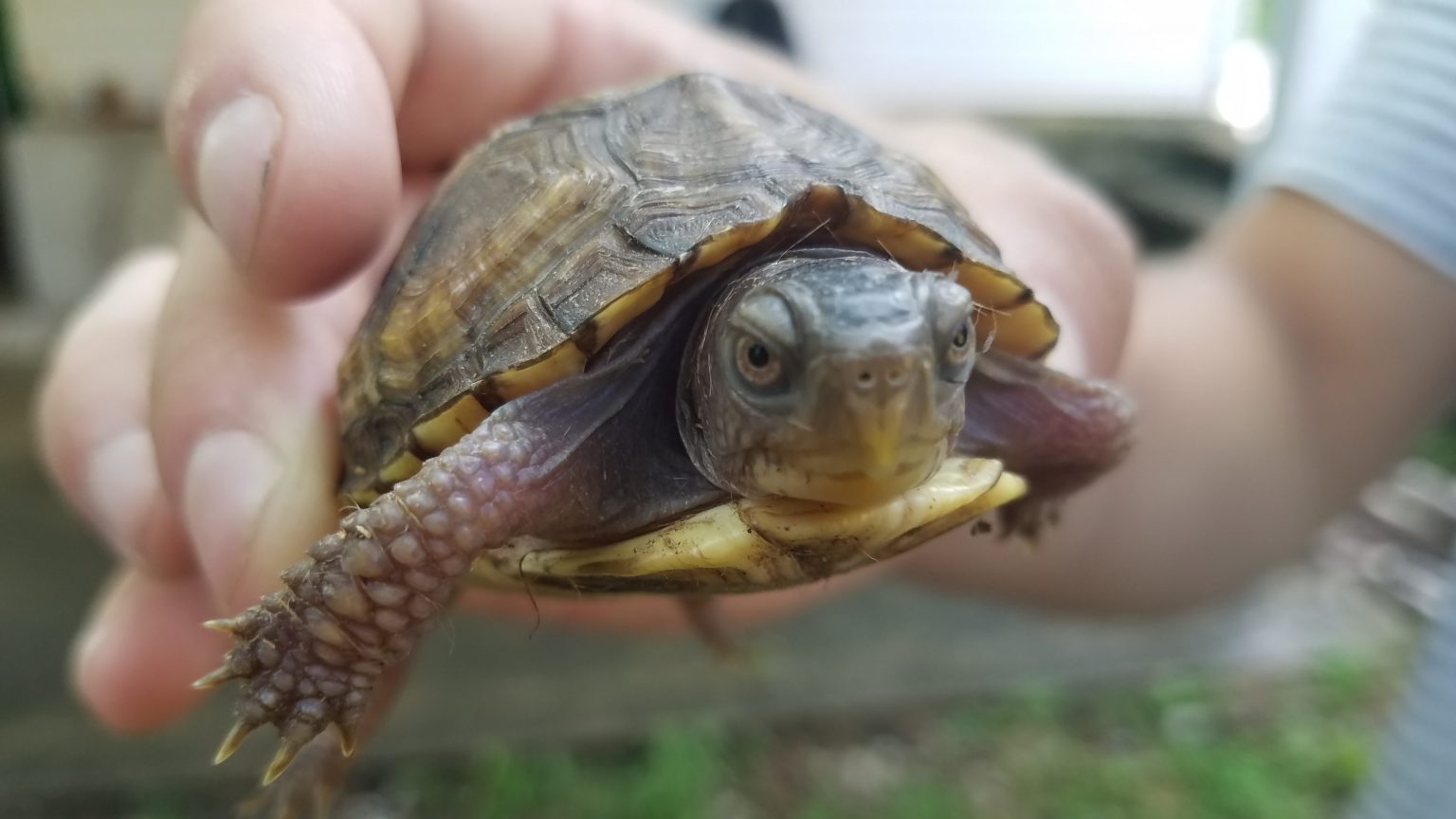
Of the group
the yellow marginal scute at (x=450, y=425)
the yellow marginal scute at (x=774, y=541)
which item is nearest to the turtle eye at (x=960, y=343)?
the yellow marginal scute at (x=774, y=541)

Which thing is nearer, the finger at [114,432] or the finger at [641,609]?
the finger at [114,432]

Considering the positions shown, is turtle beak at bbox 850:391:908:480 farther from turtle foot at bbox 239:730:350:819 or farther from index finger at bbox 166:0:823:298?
turtle foot at bbox 239:730:350:819

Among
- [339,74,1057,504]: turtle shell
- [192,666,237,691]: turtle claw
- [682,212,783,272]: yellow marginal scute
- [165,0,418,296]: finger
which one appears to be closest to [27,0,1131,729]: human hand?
[165,0,418,296]: finger

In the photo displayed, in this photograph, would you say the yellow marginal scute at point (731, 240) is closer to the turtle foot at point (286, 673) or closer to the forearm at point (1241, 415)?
the turtle foot at point (286, 673)

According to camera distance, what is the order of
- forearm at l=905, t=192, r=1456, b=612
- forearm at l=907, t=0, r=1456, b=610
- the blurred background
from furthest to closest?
the blurred background
forearm at l=905, t=192, r=1456, b=612
forearm at l=907, t=0, r=1456, b=610

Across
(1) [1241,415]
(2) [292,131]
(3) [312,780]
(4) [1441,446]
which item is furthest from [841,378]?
(4) [1441,446]

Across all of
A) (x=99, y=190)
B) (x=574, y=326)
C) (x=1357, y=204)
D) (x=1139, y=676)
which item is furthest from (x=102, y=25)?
(x=1139, y=676)

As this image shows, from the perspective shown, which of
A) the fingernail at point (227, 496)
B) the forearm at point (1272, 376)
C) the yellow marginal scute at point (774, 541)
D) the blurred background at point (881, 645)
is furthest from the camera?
the blurred background at point (881, 645)
